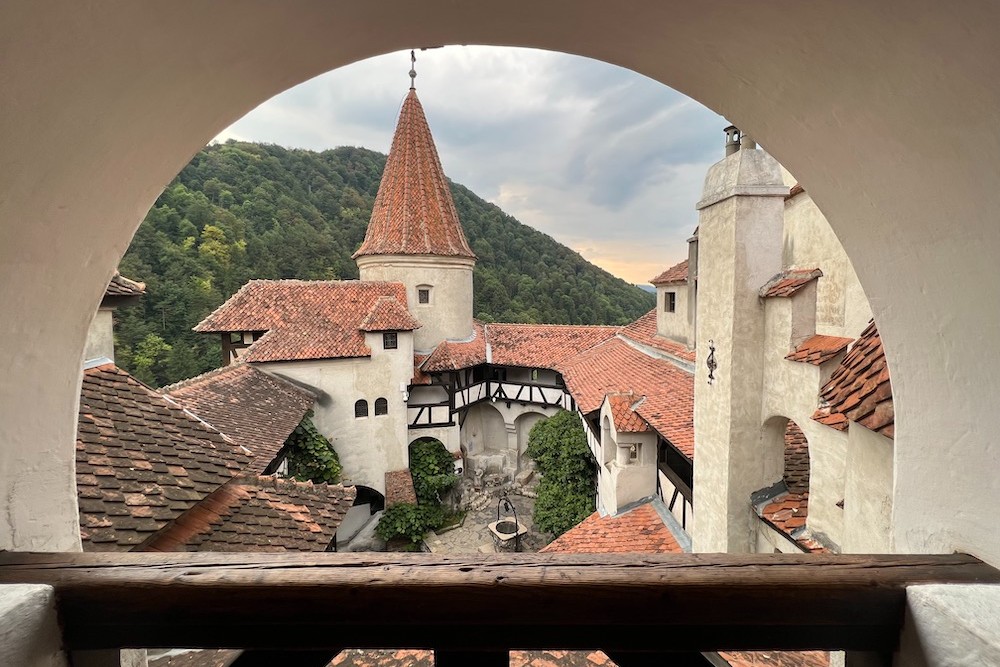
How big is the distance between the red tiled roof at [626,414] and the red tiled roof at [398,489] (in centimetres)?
903

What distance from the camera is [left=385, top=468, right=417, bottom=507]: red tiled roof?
14.9m

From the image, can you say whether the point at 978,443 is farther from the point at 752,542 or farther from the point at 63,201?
the point at 752,542

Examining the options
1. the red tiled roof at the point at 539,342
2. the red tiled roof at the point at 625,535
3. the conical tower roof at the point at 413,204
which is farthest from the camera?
the red tiled roof at the point at 539,342

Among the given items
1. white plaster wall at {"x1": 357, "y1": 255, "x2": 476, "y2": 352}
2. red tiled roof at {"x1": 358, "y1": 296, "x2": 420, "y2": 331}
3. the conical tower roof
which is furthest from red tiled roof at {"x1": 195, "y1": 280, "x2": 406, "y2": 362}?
the conical tower roof

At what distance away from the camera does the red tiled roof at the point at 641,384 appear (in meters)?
7.32

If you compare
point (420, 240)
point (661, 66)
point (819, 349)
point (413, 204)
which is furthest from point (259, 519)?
point (413, 204)

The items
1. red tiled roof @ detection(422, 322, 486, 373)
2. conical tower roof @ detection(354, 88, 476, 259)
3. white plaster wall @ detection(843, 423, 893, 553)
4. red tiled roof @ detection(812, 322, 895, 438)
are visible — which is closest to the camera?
red tiled roof @ detection(812, 322, 895, 438)

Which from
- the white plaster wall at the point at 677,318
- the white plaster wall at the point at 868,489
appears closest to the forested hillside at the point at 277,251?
the white plaster wall at the point at 677,318

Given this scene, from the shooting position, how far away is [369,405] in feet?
47.9

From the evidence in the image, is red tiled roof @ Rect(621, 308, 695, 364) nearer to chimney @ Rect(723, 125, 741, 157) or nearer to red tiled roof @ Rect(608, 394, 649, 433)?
red tiled roof @ Rect(608, 394, 649, 433)

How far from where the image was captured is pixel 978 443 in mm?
1028

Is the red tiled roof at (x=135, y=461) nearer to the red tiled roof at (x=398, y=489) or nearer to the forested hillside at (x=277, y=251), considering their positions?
the red tiled roof at (x=398, y=489)

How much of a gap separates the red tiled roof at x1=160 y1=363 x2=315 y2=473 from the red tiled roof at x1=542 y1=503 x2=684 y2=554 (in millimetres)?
5594

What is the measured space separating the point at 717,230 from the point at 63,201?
6.12m
